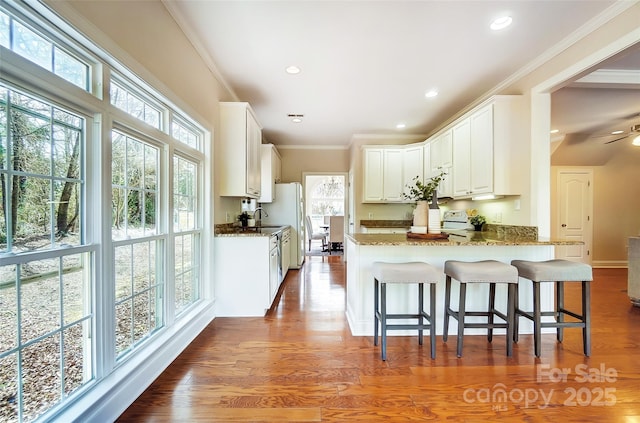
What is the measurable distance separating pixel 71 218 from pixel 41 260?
9.5 inches

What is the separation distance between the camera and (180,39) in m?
2.19

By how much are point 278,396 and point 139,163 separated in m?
1.82

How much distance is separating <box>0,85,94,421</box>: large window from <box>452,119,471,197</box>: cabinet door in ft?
12.2

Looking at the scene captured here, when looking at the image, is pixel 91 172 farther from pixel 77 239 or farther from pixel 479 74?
pixel 479 74

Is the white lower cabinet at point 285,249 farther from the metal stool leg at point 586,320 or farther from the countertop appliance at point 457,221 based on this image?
the metal stool leg at point 586,320

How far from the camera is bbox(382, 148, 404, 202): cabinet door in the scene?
16.2 feet

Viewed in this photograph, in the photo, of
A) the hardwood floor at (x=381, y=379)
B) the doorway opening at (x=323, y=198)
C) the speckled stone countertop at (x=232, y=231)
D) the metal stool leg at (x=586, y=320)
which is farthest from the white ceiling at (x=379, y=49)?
the doorway opening at (x=323, y=198)

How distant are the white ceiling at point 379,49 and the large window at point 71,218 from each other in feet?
2.99

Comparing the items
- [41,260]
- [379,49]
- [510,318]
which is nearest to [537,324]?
[510,318]

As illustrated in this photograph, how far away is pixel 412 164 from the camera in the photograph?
487cm

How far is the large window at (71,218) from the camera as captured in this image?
3.54 feet

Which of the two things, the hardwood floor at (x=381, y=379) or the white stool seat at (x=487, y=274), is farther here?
the white stool seat at (x=487, y=274)

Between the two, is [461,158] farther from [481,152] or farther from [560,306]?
[560,306]

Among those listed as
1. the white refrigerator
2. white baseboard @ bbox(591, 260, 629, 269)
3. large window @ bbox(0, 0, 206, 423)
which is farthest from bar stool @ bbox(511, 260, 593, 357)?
white baseboard @ bbox(591, 260, 629, 269)
